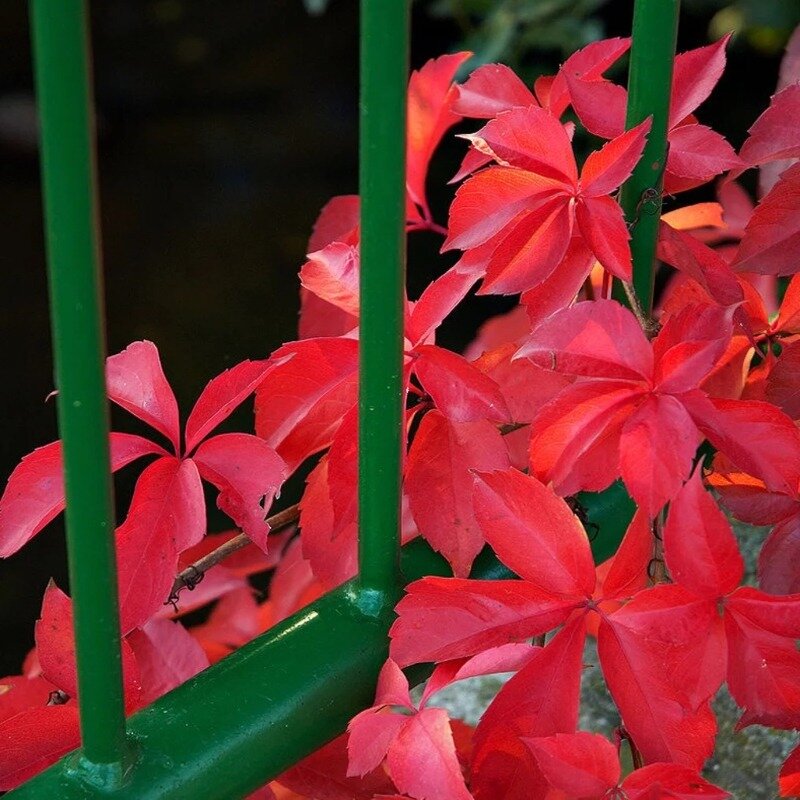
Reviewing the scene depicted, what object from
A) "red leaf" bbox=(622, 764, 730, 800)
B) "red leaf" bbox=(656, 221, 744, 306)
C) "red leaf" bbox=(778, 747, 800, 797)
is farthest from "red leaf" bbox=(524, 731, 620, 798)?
"red leaf" bbox=(656, 221, 744, 306)

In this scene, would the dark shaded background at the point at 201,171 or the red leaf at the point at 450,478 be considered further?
the dark shaded background at the point at 201,171

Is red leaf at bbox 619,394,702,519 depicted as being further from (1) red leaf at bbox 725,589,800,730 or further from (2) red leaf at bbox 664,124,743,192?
(2) red leaf at bbox 664,124,743,192

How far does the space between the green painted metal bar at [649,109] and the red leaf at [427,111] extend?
0.57 feet

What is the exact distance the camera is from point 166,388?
1.77ft

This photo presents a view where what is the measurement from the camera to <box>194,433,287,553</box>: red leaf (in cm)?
50

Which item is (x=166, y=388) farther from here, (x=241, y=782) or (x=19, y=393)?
(x=19, y=393)

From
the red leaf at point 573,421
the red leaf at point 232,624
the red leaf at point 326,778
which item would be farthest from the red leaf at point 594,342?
the red leaf at point 232,624

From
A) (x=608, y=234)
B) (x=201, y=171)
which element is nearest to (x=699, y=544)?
(x=608, y=234)

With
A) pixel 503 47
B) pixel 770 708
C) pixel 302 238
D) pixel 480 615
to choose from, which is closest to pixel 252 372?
pixel 480 615

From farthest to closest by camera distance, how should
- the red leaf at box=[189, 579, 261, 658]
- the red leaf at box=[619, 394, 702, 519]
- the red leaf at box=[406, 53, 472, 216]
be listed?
the red leaf at box=[189, 579, 261, 658], the red leaf at box=[406, 53, 472, 216], the red leaf at box=[619, 394, 702, 519]

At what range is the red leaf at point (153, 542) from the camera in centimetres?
49

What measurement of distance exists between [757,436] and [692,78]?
0.64ft

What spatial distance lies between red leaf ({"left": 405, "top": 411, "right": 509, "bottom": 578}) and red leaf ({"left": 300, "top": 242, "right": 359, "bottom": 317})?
0.08 metres

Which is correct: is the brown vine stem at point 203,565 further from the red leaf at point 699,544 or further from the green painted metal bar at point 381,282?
the red leaf at point 699,544
